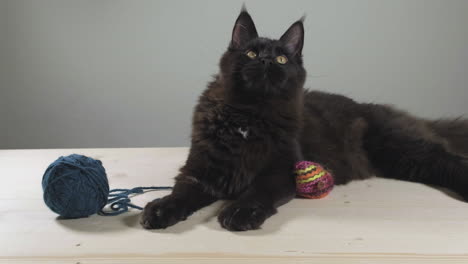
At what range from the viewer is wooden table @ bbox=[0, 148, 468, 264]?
3.18ft

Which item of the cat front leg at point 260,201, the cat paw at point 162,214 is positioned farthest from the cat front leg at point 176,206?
the cat front leg at point 260,201

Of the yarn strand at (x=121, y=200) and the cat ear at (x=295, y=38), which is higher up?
the cat ear at (x=295, y=38)

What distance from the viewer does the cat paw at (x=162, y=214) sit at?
1.14 m

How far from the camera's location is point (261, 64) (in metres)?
1.37

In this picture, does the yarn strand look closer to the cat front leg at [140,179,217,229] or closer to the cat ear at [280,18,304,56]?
the cat front leg at [140,179,217,229]

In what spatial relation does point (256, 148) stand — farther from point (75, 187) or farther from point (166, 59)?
point (166, 59)

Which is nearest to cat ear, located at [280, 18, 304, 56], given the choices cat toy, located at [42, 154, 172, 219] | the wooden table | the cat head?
the cat head

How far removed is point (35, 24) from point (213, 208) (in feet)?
7.49

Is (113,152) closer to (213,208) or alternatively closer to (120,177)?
(120,177)

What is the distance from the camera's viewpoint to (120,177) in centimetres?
171

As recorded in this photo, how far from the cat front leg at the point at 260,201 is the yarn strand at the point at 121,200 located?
33 centimetres

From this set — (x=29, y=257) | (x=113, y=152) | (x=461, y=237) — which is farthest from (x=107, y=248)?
(x=113, y=152)

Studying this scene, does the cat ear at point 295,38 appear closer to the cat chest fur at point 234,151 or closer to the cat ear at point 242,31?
the cat ear at point 242,31

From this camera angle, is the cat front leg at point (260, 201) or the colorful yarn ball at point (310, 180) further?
the colorful yarn ball at point (310, 180)
